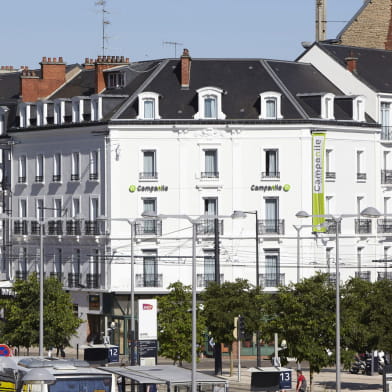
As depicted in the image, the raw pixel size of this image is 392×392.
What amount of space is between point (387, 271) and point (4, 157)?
A: 25222 millimetres

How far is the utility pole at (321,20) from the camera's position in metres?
117

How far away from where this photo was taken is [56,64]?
103688 mm

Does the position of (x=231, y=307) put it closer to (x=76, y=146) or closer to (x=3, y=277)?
(x=76, y=146)

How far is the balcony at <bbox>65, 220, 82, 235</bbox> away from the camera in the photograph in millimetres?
95562

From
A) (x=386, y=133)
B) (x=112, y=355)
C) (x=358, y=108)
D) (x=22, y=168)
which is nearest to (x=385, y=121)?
(x=386, y=133)

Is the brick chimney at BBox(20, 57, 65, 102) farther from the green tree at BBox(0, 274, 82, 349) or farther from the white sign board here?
the white sign board

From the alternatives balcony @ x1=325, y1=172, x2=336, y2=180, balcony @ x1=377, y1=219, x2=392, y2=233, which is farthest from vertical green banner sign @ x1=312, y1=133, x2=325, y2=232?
balcony @ x1=377, y1=219, x2=392, y2=233

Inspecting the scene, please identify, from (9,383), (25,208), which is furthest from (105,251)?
(9,383)

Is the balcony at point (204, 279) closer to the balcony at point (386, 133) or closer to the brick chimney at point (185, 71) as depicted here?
the brick chimney at point (185, 71)

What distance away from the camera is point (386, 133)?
320 ft

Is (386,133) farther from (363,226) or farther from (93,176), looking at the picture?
(93,176)

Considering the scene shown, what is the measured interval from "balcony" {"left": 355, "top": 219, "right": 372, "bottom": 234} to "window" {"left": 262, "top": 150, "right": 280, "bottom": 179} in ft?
18.9

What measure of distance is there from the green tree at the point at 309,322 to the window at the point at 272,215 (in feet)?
68.4

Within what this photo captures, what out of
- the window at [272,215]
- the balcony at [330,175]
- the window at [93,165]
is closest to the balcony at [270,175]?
the window at [272,215]
